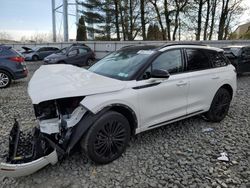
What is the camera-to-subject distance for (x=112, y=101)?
2.98 meters

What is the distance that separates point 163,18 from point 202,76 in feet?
68.9

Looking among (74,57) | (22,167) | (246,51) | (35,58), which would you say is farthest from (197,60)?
(35,58)

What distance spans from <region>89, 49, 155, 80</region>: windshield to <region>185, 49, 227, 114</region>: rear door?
0.91 meters

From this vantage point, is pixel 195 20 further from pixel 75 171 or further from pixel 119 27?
pixel 75 171

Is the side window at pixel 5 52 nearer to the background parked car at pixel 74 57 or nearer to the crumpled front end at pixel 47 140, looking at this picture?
the crumpled front end at pixel 47 140

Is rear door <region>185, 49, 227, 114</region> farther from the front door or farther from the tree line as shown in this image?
the tree line

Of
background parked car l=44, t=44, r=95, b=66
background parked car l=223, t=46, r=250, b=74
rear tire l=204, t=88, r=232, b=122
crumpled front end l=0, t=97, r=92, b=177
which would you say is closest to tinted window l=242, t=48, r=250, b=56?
background parked car l=223, t=46, r=250, b=74

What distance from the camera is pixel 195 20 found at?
2306 centimetres

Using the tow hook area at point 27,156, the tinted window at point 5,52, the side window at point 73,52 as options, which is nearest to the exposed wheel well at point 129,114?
the tow hook area at point 27,156

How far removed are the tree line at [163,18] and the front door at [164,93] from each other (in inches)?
795

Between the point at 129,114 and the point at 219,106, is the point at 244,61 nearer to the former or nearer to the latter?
the point at 219,106

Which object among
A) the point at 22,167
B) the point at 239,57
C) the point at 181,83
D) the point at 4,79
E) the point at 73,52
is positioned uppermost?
the point at 73,52

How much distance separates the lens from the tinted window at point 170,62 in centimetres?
359

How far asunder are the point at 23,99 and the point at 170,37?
2036 centimetres
